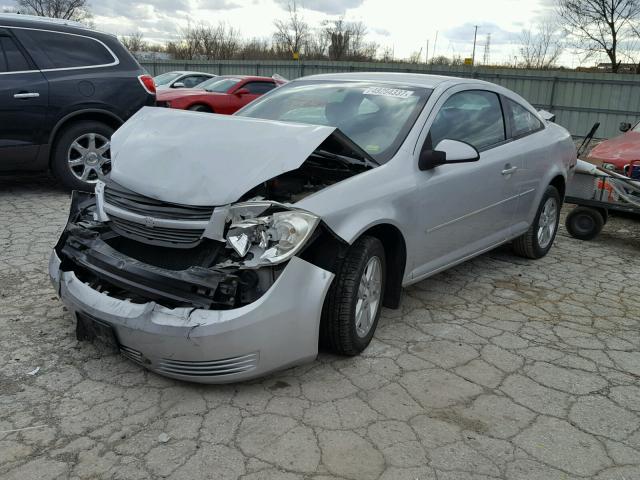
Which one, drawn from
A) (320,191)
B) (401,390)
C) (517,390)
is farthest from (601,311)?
(320,191)

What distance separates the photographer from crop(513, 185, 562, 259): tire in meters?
5.52

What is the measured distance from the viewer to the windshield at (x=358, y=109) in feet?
13.0

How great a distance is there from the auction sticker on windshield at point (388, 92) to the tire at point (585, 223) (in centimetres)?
330

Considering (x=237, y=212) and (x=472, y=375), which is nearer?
(x=237, y=212)

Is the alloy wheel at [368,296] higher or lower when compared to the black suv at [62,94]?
lower

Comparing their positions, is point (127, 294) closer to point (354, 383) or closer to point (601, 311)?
point (354, 383)

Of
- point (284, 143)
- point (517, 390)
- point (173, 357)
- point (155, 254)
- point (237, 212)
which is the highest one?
point (284, 143)

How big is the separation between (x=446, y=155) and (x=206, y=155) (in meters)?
1.55

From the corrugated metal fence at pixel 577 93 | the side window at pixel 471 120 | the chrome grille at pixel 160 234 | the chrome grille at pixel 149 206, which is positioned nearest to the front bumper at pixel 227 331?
the chrome grille at pixel 160 234

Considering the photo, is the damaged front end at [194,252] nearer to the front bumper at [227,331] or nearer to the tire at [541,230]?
the front bumper at [227,331]

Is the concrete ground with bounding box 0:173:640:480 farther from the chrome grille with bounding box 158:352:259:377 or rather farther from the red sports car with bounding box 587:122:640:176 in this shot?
the red sports car with bounding box 587:122:640:176

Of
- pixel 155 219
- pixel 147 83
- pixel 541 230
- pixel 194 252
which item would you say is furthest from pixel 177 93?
pixel 194 252

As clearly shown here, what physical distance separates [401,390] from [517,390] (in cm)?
65

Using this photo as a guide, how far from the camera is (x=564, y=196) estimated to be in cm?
596
